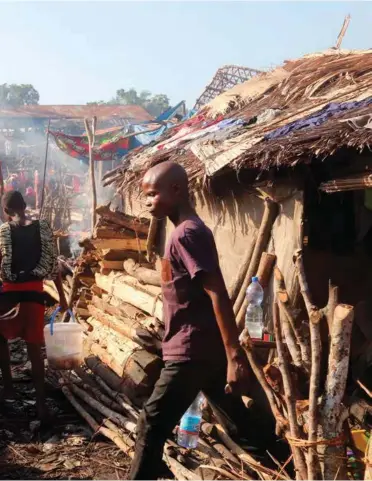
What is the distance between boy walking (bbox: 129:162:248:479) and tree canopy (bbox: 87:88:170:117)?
178 feet

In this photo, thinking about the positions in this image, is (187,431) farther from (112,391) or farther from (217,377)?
(112,391)

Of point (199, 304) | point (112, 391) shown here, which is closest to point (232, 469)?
point (199, 304)

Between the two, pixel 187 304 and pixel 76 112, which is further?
pixel 76 112

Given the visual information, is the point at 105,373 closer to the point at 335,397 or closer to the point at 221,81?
the point at 335,397

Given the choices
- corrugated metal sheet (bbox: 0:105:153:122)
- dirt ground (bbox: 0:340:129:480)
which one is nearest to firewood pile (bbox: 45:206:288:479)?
dirt ground (bbox: 0:340:129:480)

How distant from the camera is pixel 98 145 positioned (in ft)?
62.7

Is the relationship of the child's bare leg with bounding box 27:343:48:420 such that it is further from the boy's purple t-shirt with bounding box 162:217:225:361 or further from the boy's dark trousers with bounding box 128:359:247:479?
the boy's purple t-shirt with bounding box 162:217:225:361

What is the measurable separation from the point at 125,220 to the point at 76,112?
31362 millimetres

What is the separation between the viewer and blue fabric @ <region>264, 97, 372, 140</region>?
544cm

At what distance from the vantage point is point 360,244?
6145 millimetres

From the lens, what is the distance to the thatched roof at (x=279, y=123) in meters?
4.88

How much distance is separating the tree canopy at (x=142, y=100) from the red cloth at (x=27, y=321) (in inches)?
2059

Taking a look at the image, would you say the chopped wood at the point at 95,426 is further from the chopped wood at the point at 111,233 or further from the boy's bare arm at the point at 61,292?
the chopped wood at the point at 111,233

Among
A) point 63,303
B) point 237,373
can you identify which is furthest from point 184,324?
point 63,303
